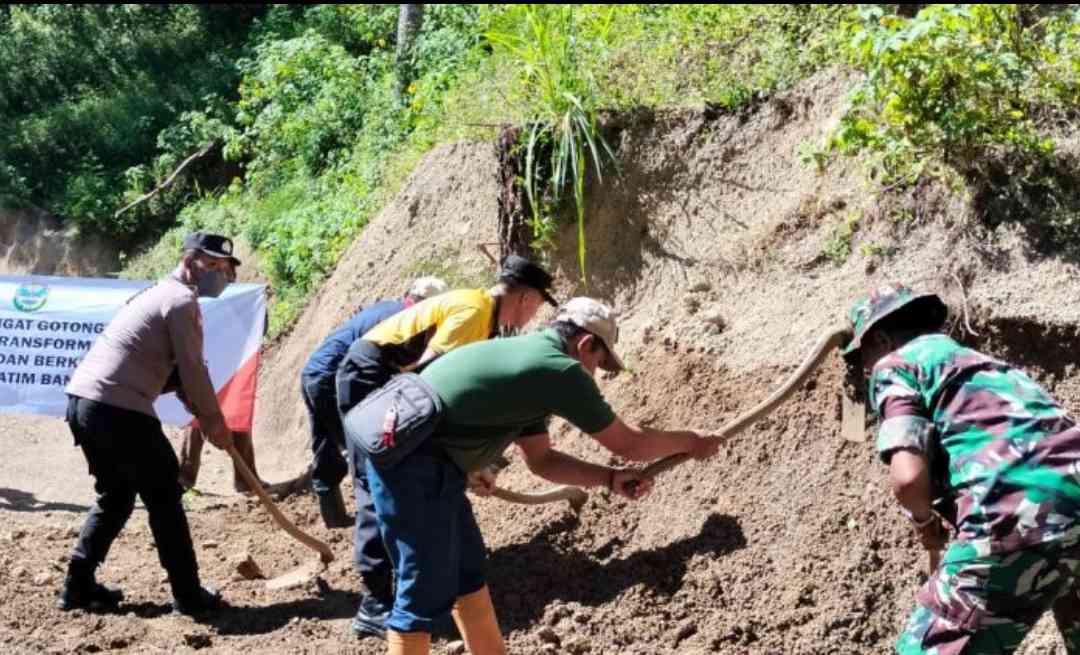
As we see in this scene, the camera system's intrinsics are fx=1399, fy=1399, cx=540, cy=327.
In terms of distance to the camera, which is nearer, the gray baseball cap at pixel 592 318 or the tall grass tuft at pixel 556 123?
the gray baseball cap at pixel 592 318

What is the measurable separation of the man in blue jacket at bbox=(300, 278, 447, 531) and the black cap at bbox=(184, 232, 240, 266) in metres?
0.80

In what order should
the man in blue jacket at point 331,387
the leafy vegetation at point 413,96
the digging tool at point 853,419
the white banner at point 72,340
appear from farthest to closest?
the white banner at point 72,340, the man in blue jacket at point 331,387, the leafy vegetation at point 413,96, the digging tool at point 853,419

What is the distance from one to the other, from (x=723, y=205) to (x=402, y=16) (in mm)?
7914

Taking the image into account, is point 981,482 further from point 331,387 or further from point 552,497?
point 331,387

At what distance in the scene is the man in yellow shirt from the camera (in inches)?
244

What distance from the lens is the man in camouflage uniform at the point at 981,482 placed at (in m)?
4.11

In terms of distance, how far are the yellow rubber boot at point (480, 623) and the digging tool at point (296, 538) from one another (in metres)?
2.20

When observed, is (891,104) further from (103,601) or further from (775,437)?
(103,601)

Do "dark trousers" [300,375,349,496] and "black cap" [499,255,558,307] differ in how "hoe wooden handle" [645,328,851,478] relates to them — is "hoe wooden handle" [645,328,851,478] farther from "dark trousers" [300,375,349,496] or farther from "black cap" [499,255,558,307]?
"dark trousers" [300,375,349,496]

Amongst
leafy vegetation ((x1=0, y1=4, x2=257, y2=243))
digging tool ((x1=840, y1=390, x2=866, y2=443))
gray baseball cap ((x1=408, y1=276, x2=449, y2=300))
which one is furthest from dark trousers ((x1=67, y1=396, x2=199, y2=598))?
leafy vegetation ((x1=0, y1=4, x2=257, y2=243))

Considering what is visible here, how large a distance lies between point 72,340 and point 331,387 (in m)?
3.26

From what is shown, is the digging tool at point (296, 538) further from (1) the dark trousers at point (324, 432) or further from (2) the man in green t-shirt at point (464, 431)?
(2) the man in green t-shirt at point (464, 431)

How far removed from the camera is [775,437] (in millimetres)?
6586

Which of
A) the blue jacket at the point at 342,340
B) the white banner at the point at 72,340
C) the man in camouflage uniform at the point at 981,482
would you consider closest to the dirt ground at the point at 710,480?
the white banner at the point at 72,340
